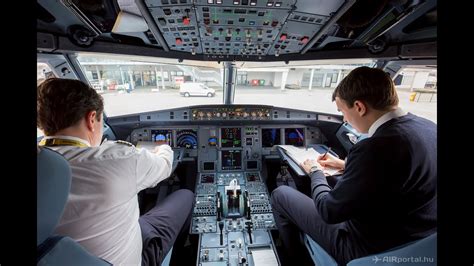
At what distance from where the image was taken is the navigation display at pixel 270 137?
3.37 m

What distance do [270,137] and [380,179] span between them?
2287 millimetres

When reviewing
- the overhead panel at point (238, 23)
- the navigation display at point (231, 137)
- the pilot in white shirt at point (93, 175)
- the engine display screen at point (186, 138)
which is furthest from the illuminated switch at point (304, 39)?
the engine display screen at point (186, 138)

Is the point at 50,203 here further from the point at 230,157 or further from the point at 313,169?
the point at 230,157

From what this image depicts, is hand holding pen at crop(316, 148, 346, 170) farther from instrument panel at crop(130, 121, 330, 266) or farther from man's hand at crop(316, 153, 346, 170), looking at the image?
instrument panel at crop(130, 121, 330, 266)

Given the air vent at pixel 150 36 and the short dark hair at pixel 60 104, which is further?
the air vent at pixel 150 36

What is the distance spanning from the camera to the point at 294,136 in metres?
3.40

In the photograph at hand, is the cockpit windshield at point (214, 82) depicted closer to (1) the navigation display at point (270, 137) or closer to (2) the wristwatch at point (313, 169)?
(1) the navigation display at point (270, 137)

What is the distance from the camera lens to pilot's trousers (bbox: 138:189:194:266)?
1421mm

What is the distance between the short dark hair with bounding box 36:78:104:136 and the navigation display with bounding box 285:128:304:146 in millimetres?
2575

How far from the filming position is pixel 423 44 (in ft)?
6.43

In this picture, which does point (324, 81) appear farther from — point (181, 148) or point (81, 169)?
point (81, 169)

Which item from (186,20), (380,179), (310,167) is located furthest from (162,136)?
(380,179)

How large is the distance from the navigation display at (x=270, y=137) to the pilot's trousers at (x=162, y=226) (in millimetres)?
1585

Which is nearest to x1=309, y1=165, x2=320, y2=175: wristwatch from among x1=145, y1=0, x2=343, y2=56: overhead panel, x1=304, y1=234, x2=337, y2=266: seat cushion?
x1=304, y1=234, x2=337, y2=266: seat cushion
